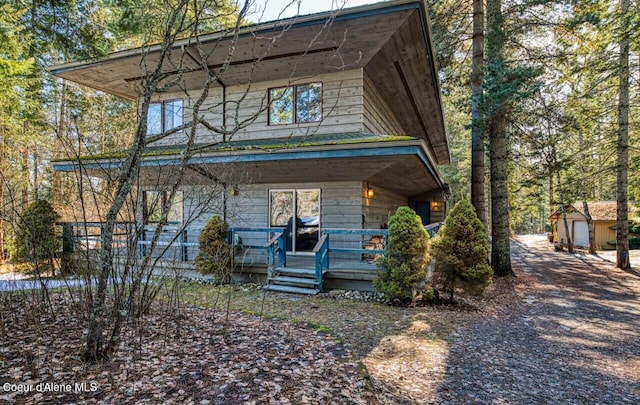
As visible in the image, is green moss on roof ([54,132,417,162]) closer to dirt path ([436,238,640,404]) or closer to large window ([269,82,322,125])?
large window ([269,82,322,125])

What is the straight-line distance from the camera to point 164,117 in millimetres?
10672

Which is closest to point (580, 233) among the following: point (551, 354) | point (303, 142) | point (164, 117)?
point (551, 354)

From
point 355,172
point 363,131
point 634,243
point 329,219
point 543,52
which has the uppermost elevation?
point 543,52

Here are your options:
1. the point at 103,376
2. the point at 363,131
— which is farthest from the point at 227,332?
the point at 363,131

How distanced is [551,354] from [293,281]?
16.5 feet

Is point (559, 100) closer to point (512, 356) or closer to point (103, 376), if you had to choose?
point (512, 356)

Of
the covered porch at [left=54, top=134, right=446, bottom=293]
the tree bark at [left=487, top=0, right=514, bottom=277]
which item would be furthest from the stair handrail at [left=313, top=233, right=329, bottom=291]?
the tree bark at [left=487, top=0, right=514, bottom=277]

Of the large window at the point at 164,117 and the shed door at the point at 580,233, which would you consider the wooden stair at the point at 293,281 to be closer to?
the large window at the point at 164,117

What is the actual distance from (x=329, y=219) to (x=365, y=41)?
4.52 m

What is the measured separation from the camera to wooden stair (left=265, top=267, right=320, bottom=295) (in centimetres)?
770

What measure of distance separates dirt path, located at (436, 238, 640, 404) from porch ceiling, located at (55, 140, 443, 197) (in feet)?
12.1

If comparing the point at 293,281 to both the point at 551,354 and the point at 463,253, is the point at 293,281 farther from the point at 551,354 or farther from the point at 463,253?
the point at 551,354


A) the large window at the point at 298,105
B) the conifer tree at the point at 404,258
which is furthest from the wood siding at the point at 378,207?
the large window at the point at 298,105

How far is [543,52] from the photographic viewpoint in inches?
424
